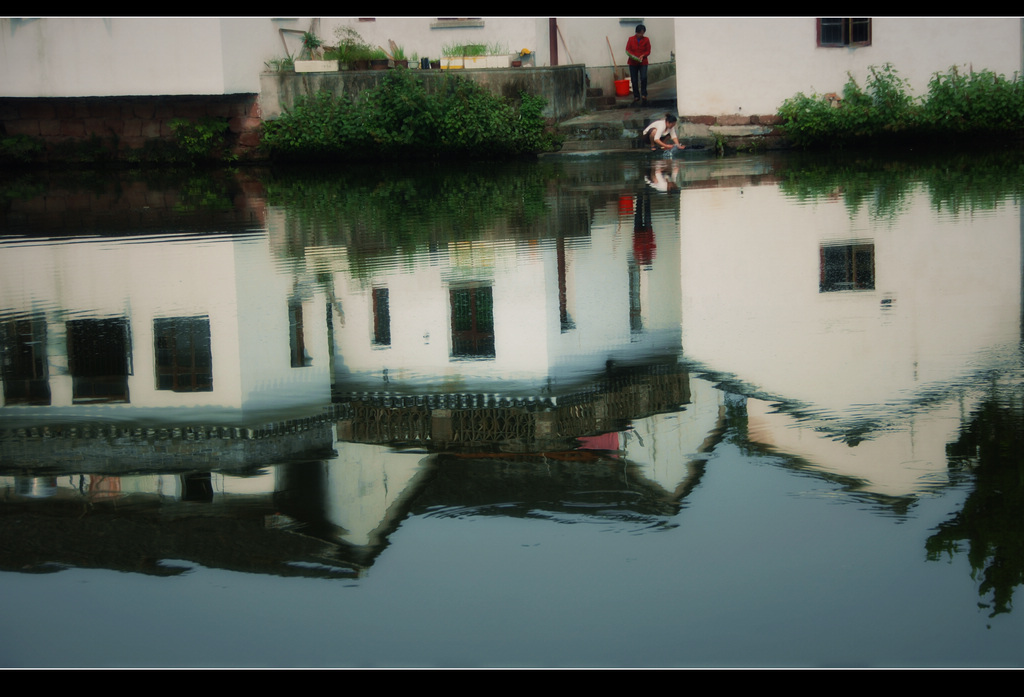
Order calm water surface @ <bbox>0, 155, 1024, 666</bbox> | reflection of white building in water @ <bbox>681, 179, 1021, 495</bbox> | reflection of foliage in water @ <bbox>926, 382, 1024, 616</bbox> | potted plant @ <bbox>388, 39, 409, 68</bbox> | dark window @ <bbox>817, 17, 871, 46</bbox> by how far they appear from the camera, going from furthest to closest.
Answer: potted plant @ <bbox>388, 39, 409, 68</bbox> < dark window @ <bbox>817, 17, 871, 46</bbox> < reflection of white building in water @ <bbox>681, 179, 1021, 495</bbox> < reflection of foliage in water @ <bbox>926, 382, 1024, 616</bbox> < calm water surface @ <bbox>0, 155, 1024, 666</bbox>

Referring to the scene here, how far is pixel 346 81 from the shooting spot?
23469 mm

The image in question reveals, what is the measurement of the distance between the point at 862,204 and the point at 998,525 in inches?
371

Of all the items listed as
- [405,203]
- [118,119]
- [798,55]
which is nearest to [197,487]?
[405,203]

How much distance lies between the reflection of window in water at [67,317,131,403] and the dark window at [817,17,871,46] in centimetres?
1791

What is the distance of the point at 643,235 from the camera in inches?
421

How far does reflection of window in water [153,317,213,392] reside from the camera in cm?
574

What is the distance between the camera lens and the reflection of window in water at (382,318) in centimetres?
668

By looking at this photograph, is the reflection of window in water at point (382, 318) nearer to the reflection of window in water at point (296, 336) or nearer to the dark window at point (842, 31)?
the reflection of window in water at point (296, 336)

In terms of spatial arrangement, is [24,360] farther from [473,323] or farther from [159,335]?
[473,323]

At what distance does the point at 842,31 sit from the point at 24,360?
1910cm

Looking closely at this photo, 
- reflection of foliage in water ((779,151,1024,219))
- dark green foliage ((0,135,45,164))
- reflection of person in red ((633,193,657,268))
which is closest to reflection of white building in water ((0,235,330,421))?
reflection of person in red ((633,193,657,268))

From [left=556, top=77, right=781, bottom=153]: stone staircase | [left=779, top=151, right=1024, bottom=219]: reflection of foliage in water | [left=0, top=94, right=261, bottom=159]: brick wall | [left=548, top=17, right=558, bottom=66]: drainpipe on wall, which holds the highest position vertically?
[left=548, top=17, right=558, bottom=66]: drainpipe on wall

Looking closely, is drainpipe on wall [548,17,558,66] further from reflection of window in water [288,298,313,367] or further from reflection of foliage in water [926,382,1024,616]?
reflection of foliage in water [926,382,1024,616]

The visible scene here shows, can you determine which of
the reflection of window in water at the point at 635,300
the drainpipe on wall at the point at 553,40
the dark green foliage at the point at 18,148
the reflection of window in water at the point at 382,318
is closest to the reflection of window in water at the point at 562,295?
the reflection of window in water at the point at 635,300
